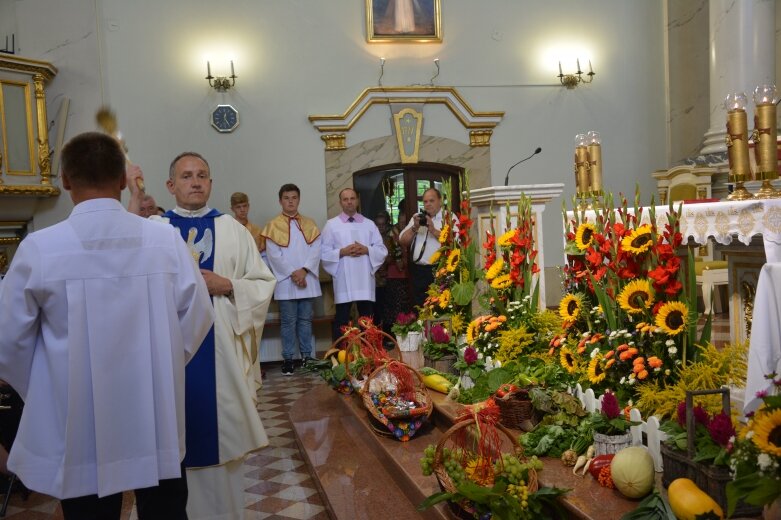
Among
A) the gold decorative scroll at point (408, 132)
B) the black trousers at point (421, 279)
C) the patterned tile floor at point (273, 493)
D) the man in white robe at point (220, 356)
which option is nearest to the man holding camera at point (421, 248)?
the black trousers at point (421, 279)

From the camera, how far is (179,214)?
3.61 m

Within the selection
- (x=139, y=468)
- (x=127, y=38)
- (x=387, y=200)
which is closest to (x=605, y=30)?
(x=387, y=200)

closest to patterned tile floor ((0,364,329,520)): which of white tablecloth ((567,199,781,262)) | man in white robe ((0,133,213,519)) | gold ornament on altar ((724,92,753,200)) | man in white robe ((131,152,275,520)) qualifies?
man in white robe ((131,152,275,520))

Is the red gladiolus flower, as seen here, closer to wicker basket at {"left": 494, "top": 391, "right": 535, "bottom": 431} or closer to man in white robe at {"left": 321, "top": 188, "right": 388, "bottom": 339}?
wicker basket at {"left": 494, "top": 391, "right": 535, "bottom": 431}

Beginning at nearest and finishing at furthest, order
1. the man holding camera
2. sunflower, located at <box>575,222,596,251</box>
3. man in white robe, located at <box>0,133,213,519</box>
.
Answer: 1. man in white robe, located at <box>0,133,213,519</box>
2. sunflower, located at <box>575,222,596,251</box>
3. the man holding camera

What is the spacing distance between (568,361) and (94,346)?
7.51 feet

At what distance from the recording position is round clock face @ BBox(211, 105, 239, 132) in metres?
8.64

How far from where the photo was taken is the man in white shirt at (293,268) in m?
7.74

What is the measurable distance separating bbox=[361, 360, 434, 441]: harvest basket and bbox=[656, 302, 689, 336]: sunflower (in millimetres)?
1533

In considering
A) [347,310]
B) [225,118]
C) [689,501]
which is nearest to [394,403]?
[689,501]

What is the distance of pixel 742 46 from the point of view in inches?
312

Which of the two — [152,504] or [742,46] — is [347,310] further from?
[152,504]

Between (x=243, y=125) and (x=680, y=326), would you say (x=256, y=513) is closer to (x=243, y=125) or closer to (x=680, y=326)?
(x=680, y=326)

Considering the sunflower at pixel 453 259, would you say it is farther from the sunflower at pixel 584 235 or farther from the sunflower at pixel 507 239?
the sunflower at pixel 584 235
